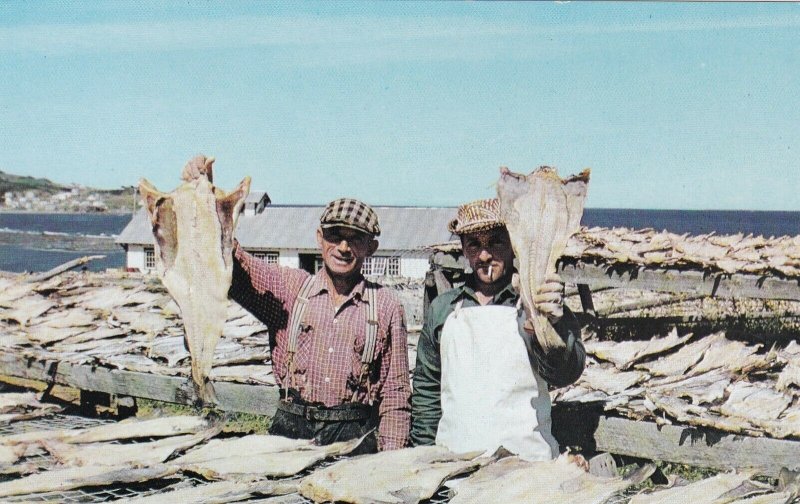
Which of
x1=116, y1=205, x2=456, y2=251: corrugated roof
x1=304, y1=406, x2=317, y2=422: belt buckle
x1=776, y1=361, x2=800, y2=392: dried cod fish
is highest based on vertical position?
x1=116, y1=205, x2=456, y2=251: corrugated roof

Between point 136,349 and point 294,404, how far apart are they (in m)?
3.65

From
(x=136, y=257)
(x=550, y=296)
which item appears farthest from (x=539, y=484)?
(x=136, y=257)

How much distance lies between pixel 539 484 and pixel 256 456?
1.10m

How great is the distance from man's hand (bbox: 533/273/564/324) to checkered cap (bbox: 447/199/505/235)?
511mm

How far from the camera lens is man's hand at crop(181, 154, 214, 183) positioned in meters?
3.30

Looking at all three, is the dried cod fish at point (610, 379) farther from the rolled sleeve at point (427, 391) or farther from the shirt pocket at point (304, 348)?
the shirt pocket at point (304, 348)

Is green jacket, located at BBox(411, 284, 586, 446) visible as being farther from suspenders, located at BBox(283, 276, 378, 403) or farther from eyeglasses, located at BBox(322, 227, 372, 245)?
eyeglasses, located at BBox(322, 227, 372, 245)

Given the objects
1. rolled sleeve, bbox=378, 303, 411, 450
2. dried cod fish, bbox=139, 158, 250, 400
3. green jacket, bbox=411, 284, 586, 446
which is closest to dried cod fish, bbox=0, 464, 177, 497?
dried cod fish, bbox=139, 158, 250, 400

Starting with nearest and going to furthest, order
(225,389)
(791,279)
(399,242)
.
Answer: (225,389) < (791,279) < (399,242)

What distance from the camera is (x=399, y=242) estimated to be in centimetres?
3481

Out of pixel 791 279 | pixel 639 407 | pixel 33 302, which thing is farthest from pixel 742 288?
pixel 33 302

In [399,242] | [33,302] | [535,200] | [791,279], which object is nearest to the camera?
[535,200]

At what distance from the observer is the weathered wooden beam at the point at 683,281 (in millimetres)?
6492

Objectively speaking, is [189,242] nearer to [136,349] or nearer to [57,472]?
[57,472]
